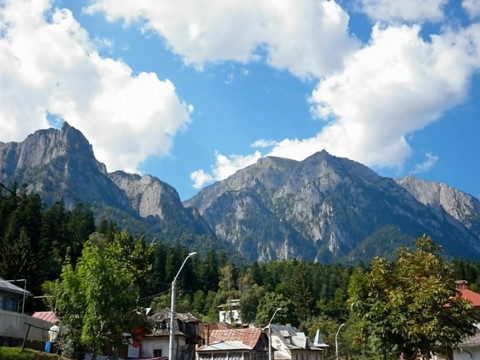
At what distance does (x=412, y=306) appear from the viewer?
3541 centimetres

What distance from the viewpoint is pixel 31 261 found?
94.6 metres

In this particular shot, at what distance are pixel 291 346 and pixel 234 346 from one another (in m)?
27.8

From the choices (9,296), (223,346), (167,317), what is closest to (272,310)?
(223,346)

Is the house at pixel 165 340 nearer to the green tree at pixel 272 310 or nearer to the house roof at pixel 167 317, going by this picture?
the house roof at pixel 167 317

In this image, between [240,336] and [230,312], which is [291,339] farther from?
[230,312]

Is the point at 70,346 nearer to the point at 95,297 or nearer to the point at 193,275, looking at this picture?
the point at 95,297

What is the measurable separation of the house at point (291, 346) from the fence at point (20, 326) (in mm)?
53305

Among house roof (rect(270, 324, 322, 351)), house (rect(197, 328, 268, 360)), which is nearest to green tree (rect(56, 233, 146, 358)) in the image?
house (rect(197, 328, 268, 360))

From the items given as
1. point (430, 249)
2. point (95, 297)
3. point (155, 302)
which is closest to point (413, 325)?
point (430, 249)


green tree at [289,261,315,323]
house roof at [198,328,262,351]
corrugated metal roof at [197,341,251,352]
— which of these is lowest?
corrugated metal roof at [197,341,251,352]

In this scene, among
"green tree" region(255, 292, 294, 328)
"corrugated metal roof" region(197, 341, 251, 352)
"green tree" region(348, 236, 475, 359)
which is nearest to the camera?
"green tree" region(348, 236, 475, 359)

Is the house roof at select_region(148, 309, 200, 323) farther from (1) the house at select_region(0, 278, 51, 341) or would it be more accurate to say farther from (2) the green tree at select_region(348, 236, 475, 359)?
(2) the green tree at select_region(348, 236, 475, 359)

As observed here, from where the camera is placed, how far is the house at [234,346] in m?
67.1

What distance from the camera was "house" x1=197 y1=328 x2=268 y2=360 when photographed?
6706 centimetres
